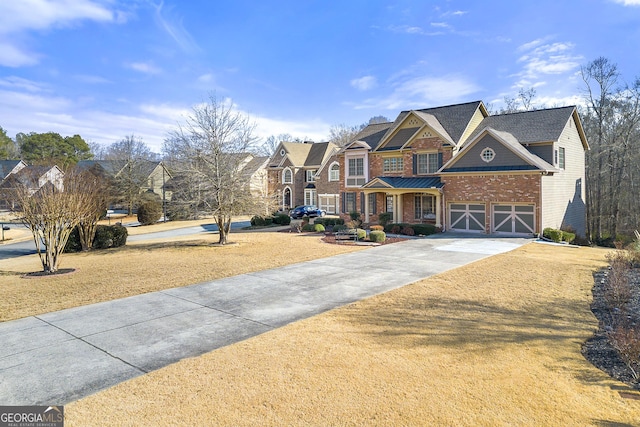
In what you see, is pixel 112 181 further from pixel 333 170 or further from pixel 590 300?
pixel 590 300

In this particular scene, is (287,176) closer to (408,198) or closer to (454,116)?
(408,198)

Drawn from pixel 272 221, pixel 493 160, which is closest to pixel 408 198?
pixel 493 160

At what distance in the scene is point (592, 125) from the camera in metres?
39.9

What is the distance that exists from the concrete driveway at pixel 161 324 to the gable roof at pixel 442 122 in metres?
14.7

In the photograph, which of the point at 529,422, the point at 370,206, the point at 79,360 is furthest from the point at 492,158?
the point at 79,360

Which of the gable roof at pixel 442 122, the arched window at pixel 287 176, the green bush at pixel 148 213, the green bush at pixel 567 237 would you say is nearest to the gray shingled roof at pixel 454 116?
the gable roof at pixel 442 122

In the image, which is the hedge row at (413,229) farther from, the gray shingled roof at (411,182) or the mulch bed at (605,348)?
the mulch bed at (605,348)

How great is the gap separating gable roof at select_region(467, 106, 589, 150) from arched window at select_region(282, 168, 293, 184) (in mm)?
25076

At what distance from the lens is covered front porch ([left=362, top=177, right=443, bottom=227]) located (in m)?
27.1

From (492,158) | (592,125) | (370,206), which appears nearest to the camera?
(492,158)

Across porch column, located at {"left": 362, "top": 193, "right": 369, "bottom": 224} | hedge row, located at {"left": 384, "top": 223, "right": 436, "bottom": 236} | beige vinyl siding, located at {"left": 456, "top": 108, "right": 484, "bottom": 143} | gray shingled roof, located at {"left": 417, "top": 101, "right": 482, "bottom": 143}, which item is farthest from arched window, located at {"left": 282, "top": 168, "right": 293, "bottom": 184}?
beige vinyl siding, located at {"left": 456, "top": 108, "right": 484, "bottom": 143}

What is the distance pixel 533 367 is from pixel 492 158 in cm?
2006

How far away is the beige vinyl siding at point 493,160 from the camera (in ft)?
77.8

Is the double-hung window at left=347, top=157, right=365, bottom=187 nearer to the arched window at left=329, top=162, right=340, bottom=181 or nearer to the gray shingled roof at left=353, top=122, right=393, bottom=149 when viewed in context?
the gray shingled roof at left=353, top=122, right=393, bottom=149
